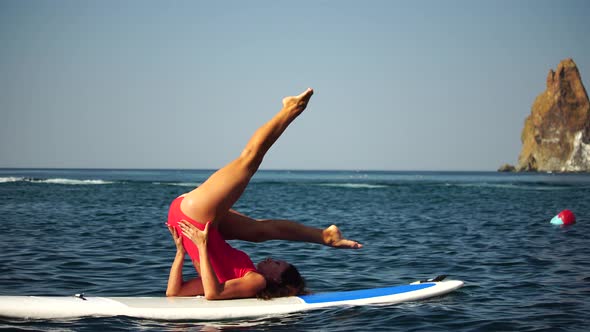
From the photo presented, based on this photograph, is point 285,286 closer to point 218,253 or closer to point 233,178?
point 218,253

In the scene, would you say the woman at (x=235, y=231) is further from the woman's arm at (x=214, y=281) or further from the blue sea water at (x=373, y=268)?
the blue sea water at (x=373, y=268)

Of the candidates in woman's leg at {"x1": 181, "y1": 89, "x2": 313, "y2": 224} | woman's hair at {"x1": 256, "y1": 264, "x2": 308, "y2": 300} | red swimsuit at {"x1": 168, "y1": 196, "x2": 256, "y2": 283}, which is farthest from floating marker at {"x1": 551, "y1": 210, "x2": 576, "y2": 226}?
woman's leg at {"x1": 181, "y1": 89, "x2": 313, "y2": 224}

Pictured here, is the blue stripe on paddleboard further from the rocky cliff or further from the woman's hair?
the rocky cliff

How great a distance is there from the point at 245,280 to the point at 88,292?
3.43 meters

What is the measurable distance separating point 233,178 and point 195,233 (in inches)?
31.3

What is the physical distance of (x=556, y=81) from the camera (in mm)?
195250

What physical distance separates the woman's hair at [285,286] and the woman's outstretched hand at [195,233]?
4.33 feet

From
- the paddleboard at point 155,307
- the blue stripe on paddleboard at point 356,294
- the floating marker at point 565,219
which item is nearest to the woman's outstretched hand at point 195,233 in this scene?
the paddleboard at point 155,307

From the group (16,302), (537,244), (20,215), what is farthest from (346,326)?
(20,215)

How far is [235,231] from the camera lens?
8062mm

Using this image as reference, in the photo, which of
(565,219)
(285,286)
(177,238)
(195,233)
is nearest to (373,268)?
(285,286)

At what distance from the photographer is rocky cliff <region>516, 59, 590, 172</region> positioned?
7141 inches

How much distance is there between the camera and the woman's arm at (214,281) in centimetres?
753

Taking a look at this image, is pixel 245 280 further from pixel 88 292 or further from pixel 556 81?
pixel 556 81
